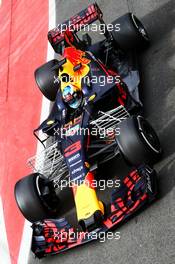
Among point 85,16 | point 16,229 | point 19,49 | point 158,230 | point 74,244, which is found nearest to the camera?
point 158,230

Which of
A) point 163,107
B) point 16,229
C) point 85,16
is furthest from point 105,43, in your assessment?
point 16,229

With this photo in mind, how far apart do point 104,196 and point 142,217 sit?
0.75 m

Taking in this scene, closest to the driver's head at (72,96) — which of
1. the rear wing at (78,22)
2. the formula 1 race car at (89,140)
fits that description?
the formula 1 race car at (89,140)

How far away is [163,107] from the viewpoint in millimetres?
6332

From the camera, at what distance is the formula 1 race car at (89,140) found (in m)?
5.34

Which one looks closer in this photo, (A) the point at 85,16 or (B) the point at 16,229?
(B) the point at 16,229

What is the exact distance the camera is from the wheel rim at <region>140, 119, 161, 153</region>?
17.6 feet

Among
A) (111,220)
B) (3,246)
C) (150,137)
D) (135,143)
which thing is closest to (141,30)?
(150,137)

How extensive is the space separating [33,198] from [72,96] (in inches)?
57.4

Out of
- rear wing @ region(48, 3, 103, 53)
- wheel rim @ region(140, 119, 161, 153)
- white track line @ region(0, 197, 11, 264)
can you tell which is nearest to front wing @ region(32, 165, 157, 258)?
wheel rim @ region(140, 119, 161, 153)

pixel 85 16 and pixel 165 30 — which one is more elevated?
pixel 85 16

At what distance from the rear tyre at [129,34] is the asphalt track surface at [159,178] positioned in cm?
28

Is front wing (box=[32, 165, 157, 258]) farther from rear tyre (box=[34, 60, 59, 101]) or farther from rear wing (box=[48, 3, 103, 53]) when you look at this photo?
rear wing (box=[48, 3, 103, 53])

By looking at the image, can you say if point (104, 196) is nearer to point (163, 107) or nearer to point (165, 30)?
point (163, 107)
